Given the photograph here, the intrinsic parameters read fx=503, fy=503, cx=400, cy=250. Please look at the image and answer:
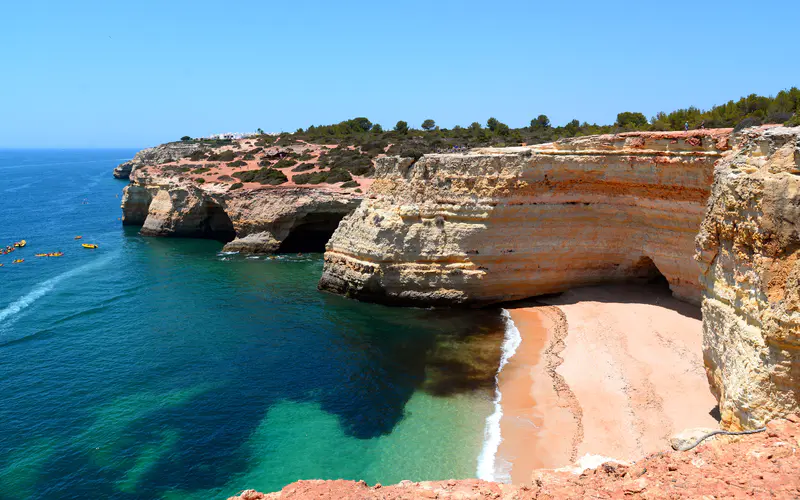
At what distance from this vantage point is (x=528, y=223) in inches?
842

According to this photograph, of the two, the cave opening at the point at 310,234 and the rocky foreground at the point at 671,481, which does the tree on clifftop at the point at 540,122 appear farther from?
the rocky foreground at the point at 671,481

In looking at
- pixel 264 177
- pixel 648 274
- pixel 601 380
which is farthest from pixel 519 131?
pixel 601 380

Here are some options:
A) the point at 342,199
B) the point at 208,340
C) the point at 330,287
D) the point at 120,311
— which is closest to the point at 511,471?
the point at 208,340

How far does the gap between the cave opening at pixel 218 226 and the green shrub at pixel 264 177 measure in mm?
3339

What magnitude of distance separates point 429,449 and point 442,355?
558 centimetres

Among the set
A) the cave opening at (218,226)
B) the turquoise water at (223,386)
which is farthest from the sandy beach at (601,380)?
the cave opening at (218,226)

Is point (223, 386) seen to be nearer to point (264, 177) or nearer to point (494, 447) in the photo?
point (494, 447)

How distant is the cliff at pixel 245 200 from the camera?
3481 centimetres

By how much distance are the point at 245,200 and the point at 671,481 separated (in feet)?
109

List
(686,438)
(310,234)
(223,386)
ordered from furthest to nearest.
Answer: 1. (310,234)
2. (223,386)
3. (686,438)

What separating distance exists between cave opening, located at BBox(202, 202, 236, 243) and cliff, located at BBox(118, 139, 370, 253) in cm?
8

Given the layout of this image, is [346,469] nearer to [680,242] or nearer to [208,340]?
[208,340]

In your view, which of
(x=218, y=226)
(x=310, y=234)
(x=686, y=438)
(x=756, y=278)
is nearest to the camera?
(x=686, y=438)

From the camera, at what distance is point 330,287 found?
2594cm
